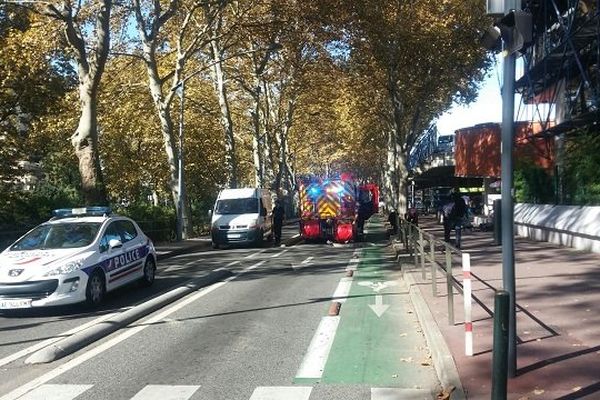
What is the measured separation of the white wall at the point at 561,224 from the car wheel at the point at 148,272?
34.4 ft

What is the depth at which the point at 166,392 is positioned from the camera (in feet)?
20.1

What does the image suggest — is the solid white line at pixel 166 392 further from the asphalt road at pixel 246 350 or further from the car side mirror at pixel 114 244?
the car side mirror at pixel 114 244

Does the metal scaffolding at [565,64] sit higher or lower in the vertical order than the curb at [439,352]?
higher

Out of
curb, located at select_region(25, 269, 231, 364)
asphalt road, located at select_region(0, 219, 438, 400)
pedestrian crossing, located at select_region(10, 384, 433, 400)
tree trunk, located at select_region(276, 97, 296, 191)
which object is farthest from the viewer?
tree trunk, located at select_region(276, 97, 296, 191)

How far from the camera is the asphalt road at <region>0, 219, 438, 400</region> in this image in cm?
621

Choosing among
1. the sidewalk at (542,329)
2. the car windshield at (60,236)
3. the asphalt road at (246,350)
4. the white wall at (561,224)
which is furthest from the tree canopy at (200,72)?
the sidewalk at (542,329)

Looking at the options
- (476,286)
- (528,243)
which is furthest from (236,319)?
Answer: (528,243)

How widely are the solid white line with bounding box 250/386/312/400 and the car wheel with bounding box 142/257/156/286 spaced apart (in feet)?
25.7

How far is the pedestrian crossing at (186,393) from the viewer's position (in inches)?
232

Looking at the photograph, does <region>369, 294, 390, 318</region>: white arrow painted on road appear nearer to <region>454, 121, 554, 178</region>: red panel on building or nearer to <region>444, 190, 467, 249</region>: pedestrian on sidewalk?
<region>444, 190, 467, 249</region>: pedestrian on sidewalk

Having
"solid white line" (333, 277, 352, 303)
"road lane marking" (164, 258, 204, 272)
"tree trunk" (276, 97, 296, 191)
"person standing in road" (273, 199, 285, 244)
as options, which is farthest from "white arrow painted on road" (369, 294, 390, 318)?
"tree trunk" (276, 97, 296, 191)

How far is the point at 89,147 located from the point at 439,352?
1638 centimetres

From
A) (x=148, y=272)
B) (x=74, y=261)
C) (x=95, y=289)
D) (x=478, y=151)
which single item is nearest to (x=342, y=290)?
(x=148, y=272)

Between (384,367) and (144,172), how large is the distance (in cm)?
3562
